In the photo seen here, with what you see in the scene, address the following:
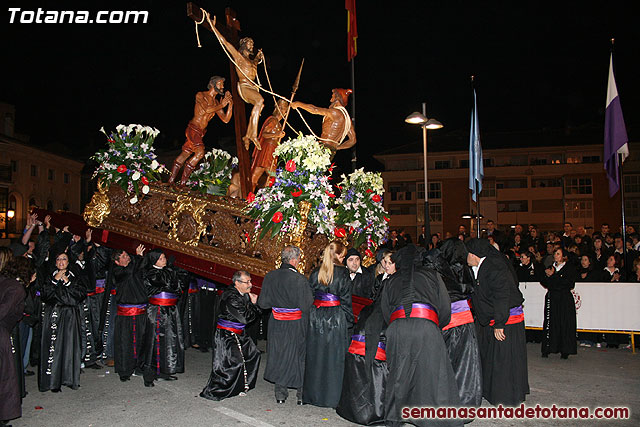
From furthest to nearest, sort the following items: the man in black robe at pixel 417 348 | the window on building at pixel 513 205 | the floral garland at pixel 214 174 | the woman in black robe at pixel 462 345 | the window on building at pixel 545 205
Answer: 1. the window on building at pixel 513 205
2. the window on building at pixel 545 205
3. the floral garland at pixel 214 174
4. the woman in black robe at pixel 462 345
5. the man in black robe at pixel 417 348

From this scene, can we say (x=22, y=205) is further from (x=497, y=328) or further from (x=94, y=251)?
(x=497, y=328)

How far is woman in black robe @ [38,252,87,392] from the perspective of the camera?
24.0 feet

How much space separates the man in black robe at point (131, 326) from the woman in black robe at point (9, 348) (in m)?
2.04

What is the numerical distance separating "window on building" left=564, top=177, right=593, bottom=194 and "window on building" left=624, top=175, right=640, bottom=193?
142 inches

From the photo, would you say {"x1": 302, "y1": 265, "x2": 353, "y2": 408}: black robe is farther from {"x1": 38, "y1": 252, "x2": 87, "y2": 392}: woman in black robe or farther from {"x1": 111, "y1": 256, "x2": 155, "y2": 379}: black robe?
{"x1": 38, "y1": 252, "x2": 87, "y2": 392}: woman in black robe

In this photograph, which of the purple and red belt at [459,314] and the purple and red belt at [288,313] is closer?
the purple and red belt at [459,314]

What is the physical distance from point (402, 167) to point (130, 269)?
44383 mm

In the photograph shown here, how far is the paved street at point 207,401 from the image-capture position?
19.8 ft

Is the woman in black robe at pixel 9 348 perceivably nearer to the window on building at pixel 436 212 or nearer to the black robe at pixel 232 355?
the black robe at pixel 232 355

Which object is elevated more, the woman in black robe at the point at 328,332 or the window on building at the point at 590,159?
the window on building at the point at 590,159

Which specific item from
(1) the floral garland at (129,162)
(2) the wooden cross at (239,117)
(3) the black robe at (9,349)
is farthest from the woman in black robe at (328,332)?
(1) the floral garland at (129,162)

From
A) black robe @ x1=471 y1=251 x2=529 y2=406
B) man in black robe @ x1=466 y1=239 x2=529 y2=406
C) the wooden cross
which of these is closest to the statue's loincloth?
the wooden cross

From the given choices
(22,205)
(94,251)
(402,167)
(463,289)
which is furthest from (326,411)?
(402,167)

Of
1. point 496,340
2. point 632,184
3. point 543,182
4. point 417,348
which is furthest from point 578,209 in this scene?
point 417,348
